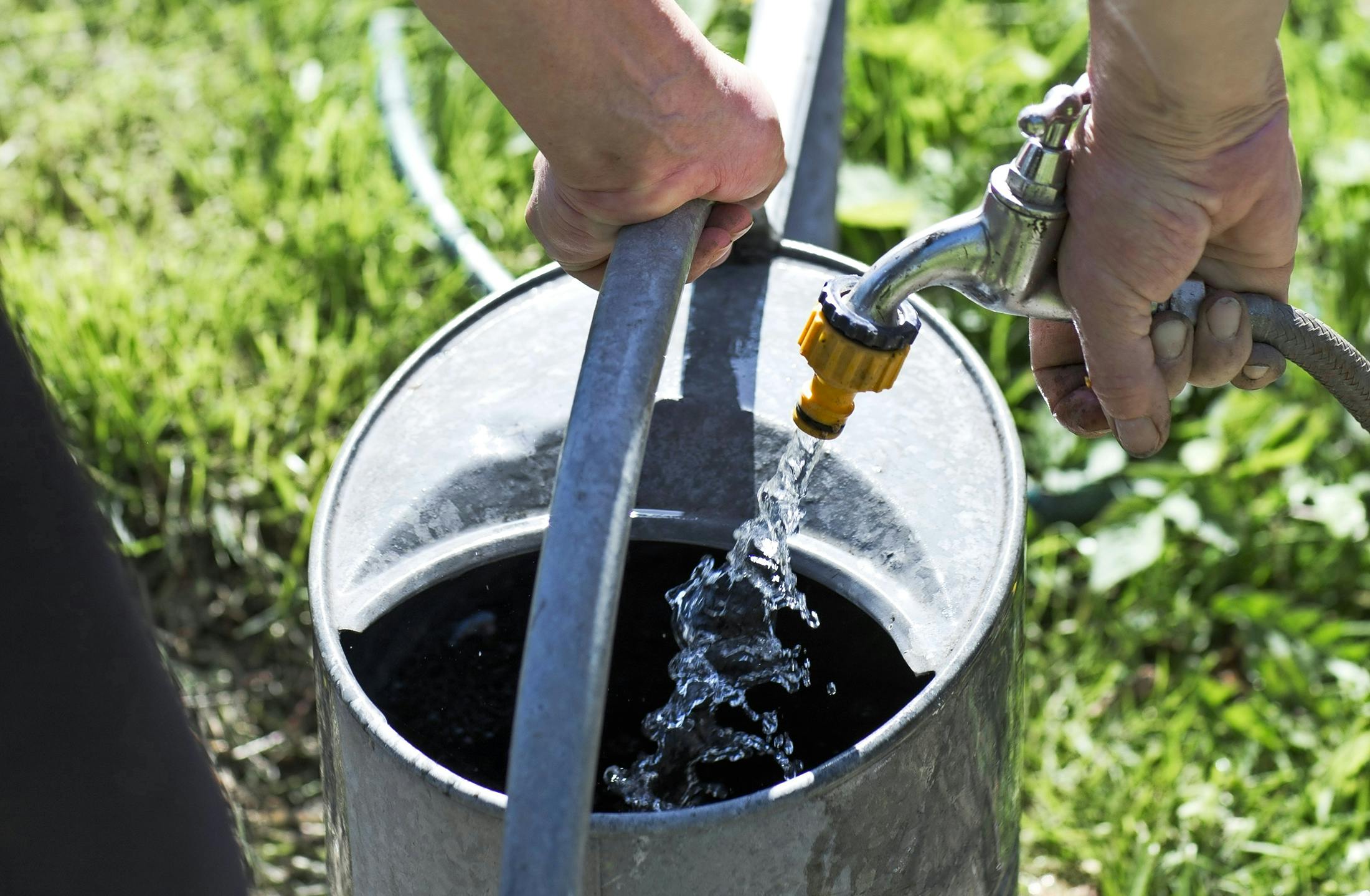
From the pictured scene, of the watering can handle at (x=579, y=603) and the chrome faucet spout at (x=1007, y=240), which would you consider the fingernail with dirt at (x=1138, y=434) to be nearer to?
the chrome faucet spout at (x=1007, y=240)

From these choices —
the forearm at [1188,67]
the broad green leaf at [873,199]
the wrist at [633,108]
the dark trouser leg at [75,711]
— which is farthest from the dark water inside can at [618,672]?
the broad green leaf at [873,199]

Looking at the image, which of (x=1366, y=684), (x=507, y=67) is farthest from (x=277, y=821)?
(x=1366, y=684)

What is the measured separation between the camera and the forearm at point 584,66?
93cm

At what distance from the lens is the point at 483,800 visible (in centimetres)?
86

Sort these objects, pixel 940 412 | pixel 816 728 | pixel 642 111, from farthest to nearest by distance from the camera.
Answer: pixel 816 728 < pixel 940 412 < pixel 642 111

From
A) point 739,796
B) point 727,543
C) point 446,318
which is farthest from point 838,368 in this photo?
point 446,318

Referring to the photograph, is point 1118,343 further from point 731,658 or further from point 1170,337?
point 731,658

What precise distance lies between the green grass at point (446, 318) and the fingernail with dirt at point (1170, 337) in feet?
2.96

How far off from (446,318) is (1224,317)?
1.57 m

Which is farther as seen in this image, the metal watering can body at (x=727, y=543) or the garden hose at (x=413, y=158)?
the garden hose at (x=413, y=158)

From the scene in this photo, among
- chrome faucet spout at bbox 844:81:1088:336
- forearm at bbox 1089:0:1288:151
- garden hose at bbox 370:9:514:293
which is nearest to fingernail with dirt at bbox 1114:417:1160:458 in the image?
chrome faucet spout at bbox 844:81:1088:336

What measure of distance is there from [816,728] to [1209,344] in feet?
1.61

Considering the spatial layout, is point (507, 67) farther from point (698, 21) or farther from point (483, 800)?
point (698, 21)

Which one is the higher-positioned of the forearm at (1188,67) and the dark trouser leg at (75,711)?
the forearm at (1188,67)
